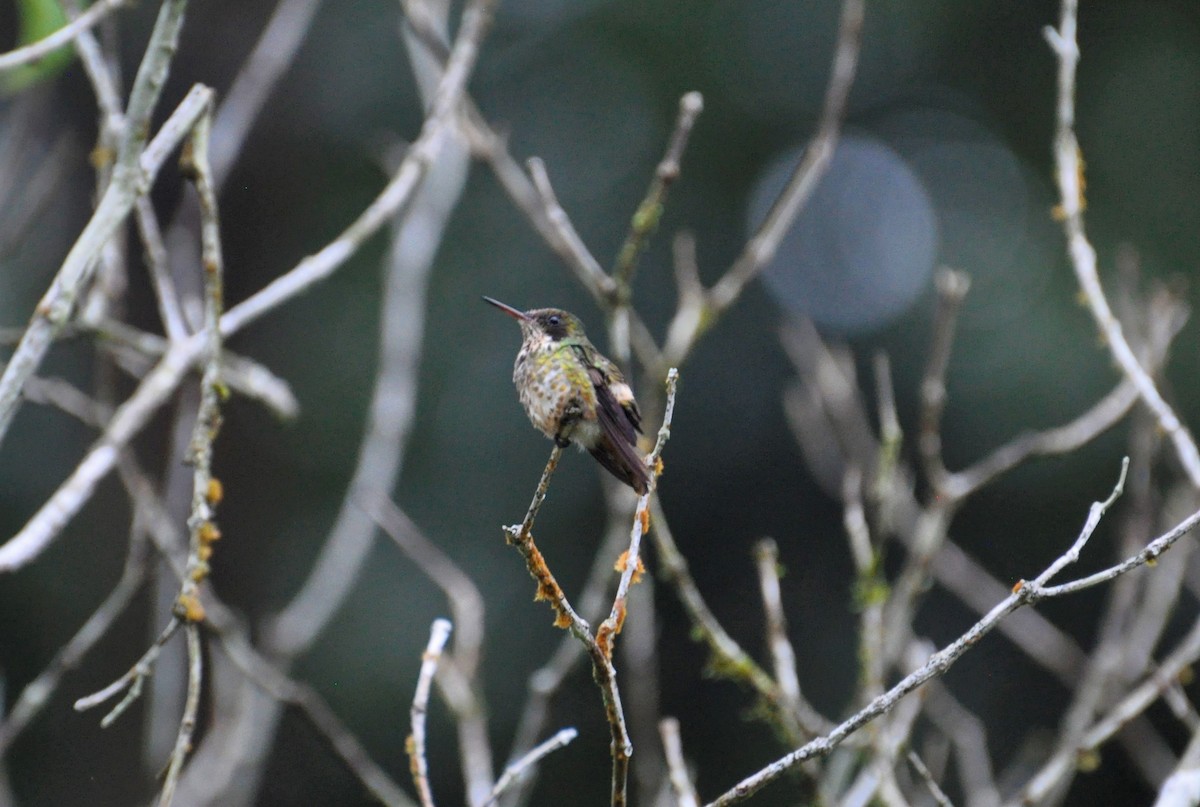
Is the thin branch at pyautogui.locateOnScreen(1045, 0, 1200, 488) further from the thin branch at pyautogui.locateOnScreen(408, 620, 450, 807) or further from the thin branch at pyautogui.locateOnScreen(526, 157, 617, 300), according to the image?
the thin branch at pyautogui.locateOnScreen(408, 620, 450, 807)

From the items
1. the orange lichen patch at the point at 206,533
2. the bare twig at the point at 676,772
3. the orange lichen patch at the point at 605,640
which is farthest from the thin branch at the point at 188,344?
the bare twig at the point at 676,772

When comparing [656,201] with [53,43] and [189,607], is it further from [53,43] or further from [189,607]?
[189,607]

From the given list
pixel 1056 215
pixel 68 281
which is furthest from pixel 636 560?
pixel 1056 215

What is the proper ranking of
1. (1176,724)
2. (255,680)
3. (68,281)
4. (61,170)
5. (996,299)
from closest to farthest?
1. (68,281)
2. (255,680)
3. (61,170)
4. (1176,724)
5. (996,299)

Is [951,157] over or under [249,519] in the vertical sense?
over

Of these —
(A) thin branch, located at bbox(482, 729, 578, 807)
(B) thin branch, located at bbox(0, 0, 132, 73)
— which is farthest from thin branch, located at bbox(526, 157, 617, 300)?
(A) thin branch, located at bbox(482, 729, 578, 807)

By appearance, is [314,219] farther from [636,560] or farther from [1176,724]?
[636,560]

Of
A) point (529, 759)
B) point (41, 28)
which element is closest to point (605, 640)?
point (529, 759)

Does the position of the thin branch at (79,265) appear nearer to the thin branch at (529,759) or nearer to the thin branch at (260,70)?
the thin branch at (529,759)
